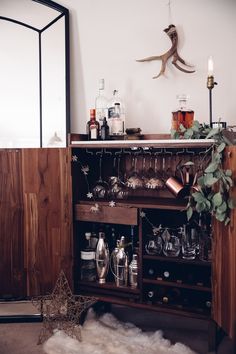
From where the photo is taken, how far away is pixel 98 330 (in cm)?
242

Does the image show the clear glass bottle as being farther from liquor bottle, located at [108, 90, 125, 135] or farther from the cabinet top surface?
liquor bottle, located at [108, 90, 125, 135]

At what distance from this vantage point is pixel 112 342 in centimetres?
227

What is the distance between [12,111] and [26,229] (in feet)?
2.95

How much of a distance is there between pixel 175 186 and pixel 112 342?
945mm

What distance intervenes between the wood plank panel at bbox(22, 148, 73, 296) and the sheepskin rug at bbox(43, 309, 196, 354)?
326mm

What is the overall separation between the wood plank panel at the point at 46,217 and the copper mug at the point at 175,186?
1.98ft

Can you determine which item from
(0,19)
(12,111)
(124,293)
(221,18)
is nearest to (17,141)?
(12,111)

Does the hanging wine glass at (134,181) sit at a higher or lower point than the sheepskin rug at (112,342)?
higher

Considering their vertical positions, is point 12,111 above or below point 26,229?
above

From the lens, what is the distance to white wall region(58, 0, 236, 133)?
8.42 feet

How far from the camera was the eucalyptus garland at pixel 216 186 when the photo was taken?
73.7 inches

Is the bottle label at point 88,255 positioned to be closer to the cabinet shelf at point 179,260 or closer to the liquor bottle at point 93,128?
the cabinet shelf at point 179,260

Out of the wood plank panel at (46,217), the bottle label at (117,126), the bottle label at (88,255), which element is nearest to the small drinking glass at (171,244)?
the bottle label at (88,255)

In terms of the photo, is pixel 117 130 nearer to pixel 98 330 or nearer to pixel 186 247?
pixel 186 247
